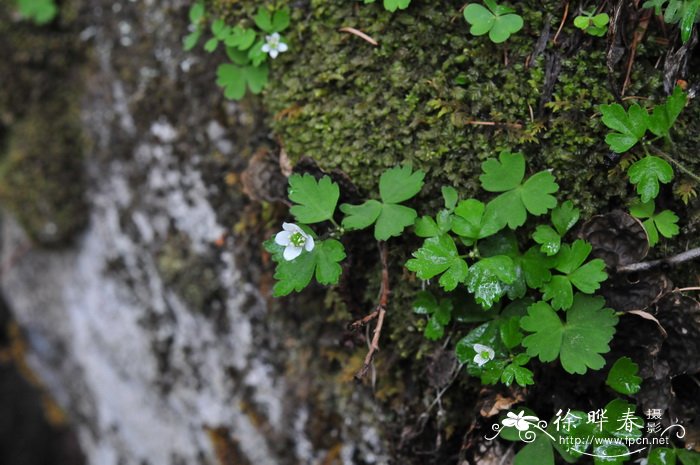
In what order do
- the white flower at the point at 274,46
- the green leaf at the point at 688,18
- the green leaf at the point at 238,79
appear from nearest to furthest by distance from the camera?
the green leaf at the point at 688,18
the white flower at the point at 274,46
the green leaf at the point at 238,79

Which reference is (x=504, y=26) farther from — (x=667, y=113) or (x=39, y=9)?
(x=39, y=9)

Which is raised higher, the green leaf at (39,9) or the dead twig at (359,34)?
the dead twig at (359,34)

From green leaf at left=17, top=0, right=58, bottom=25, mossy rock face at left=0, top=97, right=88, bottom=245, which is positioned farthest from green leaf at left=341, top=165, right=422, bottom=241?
green leaf at left=17, top=0, right=58, bottom=25

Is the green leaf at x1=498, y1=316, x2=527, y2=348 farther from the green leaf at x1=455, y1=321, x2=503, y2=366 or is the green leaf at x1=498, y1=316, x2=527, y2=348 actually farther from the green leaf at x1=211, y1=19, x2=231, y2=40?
the green leaf at x1=211, y1=19, x2=231, y2=40

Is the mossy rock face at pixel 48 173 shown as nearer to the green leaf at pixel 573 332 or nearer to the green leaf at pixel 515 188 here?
the green leaf at pixel 515 188

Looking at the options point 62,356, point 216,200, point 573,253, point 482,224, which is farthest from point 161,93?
point 62,356

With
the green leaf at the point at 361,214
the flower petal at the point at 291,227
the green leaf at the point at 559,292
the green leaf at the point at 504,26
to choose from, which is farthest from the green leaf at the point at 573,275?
the flower petal at the point at 291,227

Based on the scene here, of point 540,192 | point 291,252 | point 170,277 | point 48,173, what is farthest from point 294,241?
point 48,173

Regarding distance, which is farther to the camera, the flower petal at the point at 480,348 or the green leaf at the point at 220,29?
the green leaf at the point at 220,29
